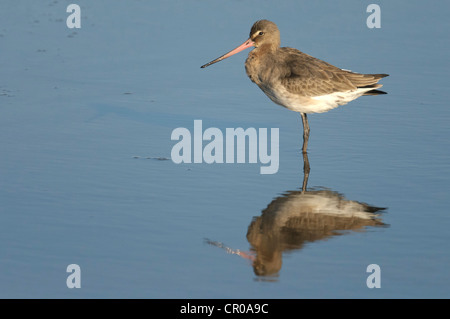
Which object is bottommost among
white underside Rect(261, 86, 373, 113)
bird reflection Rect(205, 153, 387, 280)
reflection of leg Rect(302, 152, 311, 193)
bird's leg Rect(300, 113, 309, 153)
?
bird reflection Rect(205, 153, 387, 280)

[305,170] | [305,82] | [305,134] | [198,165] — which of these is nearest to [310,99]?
[305,82]

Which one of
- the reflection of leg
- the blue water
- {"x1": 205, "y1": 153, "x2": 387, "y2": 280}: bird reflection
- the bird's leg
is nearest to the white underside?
the bird's leg

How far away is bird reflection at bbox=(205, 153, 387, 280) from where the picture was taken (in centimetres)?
676

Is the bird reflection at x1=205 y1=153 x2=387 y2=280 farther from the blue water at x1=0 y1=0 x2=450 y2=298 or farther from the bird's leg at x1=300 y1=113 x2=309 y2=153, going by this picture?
the bird's leg at x1=300 y1=113 x2=309 y2=153

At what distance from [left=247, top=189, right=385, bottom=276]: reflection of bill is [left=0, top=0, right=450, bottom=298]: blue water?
32 mm

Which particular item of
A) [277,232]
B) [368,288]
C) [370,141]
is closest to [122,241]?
[277,232]

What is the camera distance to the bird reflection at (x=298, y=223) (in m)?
6.76

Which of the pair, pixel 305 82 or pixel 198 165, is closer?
pixel 198 165

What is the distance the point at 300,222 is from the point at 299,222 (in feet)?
0.03

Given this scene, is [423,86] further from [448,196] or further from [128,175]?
[128,175]

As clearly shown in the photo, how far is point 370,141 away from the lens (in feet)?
32.3

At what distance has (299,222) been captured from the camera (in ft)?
24.6

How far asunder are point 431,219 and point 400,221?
30 centimetres

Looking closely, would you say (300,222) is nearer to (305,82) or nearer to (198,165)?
(198,165)
